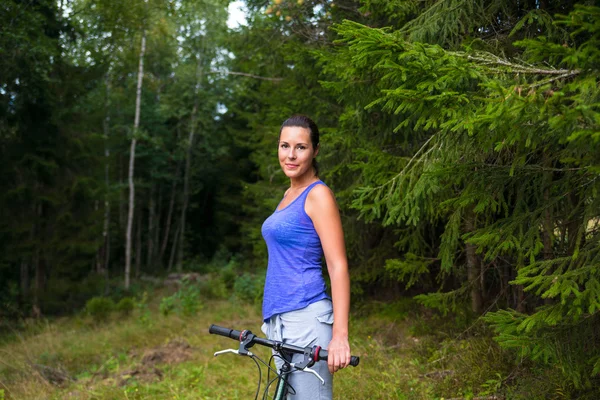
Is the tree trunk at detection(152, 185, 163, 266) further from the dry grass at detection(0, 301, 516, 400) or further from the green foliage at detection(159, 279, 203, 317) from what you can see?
the dry grass at detection(0, 301, 516, 400)

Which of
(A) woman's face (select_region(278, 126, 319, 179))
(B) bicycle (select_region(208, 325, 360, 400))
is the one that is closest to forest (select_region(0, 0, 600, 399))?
(A) woman's face (select_region(278, 126, 319, 179))

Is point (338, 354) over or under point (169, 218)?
over

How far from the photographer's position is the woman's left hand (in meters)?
2.10

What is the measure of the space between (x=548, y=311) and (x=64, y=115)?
13986mm

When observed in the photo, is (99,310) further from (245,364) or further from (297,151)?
(297,151)

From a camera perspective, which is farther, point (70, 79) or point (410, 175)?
point (70, 79)

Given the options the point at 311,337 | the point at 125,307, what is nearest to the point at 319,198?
the point at 311,337

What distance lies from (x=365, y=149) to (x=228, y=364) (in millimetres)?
3317

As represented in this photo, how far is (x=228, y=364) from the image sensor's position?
22.0 ft

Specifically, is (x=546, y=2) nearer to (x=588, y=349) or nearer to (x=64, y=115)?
(x=588, y=349)

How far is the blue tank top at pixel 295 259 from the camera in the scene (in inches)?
91.9

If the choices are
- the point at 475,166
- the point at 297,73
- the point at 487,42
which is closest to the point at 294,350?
the point at 475,166

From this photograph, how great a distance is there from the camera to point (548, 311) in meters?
2.69

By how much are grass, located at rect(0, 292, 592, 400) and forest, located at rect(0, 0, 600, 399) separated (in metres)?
0.28
